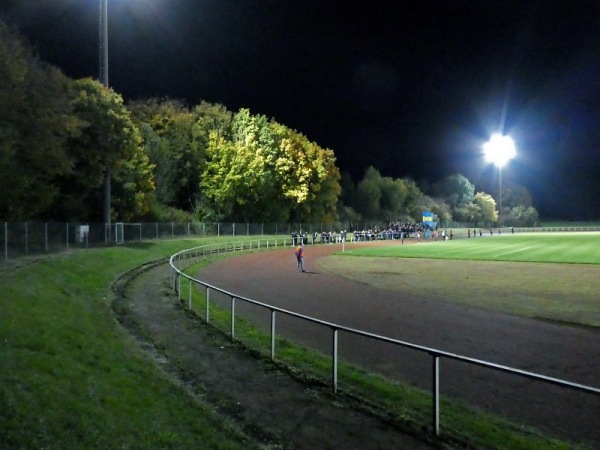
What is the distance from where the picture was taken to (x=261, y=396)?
26.8 feet

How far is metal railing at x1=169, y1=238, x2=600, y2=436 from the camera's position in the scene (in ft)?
18.5

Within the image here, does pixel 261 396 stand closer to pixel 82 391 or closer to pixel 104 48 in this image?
pixel 82 391

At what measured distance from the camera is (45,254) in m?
25.8

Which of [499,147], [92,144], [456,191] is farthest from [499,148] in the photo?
[92,144]

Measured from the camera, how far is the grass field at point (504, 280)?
1662cm

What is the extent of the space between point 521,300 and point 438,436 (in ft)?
42.1

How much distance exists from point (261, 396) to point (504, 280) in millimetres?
18357

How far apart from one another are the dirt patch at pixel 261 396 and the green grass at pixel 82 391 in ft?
1.48

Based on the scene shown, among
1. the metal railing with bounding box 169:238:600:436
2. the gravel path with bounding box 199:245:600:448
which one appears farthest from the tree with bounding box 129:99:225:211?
the gravel path with bounding box 199:245:600:448

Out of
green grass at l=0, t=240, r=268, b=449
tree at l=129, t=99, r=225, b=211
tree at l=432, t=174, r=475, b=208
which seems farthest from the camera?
tree at l=432, t=174, r=475, b=208

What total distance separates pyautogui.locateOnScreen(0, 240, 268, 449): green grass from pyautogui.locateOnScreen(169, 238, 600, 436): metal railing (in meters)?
2.17

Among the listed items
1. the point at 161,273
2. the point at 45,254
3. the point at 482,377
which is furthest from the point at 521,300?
the point at 45,254

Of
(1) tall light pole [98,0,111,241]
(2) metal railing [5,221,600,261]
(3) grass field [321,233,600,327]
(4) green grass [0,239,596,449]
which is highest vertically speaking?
(1) tall light pole [98,0,111,241]

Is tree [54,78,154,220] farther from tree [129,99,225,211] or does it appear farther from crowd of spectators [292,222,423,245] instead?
crowd of spectators [292,222,423,245]
